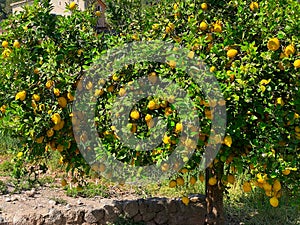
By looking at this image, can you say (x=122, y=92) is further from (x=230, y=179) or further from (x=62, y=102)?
(x=230, y=179)

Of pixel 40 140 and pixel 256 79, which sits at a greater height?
pixel 256 79

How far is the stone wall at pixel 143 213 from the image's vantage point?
13.3ft

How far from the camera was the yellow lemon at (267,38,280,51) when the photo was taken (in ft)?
8.27

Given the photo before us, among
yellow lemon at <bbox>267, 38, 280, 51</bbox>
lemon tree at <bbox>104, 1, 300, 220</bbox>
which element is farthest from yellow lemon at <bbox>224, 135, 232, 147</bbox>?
yellow lemon at <bbox>267, 38, 280, 51</bbox>

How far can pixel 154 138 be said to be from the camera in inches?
103

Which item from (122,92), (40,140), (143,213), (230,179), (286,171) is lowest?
(143,213)

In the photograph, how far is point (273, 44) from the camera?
99.4 inches

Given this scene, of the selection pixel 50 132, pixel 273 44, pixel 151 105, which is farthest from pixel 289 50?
pixel 50 132

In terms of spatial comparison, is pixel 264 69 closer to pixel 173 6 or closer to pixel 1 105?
pixel 173 6

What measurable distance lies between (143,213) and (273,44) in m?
2.27

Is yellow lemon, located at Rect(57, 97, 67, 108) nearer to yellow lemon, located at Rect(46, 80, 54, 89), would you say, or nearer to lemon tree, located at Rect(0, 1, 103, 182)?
lemon tree, located at Rect(0, 1, 103, 182)

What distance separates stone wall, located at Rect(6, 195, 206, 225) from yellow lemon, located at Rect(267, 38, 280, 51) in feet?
6.89

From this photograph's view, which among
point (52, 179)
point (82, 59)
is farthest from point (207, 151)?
point (52, 179)

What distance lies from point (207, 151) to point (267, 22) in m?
0.87
